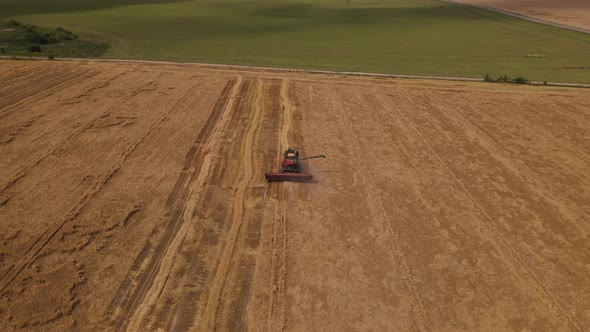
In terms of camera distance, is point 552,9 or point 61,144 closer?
point 61,144

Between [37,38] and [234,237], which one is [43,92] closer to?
[37,38]

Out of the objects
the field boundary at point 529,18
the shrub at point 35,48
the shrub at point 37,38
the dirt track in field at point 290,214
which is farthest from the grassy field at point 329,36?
the dirt track in field at point 290,214

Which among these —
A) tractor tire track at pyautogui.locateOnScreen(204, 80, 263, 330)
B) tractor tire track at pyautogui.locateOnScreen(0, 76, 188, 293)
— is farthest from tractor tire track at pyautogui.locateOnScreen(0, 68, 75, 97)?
tractor tire track at pyautogui.locateOnScreen(204, 80, 263, 330)

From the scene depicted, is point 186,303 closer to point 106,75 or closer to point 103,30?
point 106,75

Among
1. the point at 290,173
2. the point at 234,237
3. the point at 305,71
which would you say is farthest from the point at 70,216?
the point at 305,71

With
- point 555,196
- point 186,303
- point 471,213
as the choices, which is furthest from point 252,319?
point 555,196

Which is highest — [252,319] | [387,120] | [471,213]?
[387,120]

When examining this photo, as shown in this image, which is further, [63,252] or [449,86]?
[449,86]
